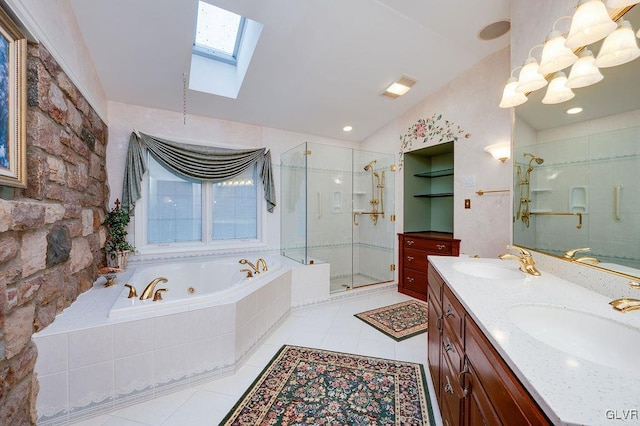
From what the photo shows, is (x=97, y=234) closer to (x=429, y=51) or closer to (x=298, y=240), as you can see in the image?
(x=298, y=240)

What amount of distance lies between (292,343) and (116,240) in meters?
1.99

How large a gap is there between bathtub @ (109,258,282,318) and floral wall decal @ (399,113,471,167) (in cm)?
243

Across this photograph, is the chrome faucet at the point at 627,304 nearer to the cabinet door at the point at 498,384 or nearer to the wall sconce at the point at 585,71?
Result: the cabinet door at the point at 498,384

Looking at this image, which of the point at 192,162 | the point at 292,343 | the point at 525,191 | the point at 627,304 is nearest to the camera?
the point at 627,304

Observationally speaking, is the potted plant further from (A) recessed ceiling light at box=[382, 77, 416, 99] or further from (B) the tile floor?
(A) recessed ceiling light at box=[382, 77, 416, 99]

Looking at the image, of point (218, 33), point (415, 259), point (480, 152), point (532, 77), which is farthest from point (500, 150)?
point (218, 33)

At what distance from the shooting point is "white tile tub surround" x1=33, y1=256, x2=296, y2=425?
4.49ft

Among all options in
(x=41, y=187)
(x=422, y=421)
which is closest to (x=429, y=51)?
(x=422, y=421)

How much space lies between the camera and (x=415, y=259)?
Answer: 11.0 feet

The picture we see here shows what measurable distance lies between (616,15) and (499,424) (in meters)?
1.62

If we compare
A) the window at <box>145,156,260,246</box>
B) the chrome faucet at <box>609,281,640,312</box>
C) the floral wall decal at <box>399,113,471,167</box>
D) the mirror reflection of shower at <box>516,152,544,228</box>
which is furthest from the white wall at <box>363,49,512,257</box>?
the window at <box>145,156,260,246</box>

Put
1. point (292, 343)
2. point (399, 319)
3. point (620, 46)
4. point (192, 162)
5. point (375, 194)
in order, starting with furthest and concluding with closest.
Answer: point (375, 194), point (192, 162), point (399, 319), point (292, 343), point (620, 46)

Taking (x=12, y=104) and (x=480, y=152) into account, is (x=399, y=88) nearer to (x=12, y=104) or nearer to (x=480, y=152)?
(x=480, y=152)

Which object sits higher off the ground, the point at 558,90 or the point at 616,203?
the point at 558,90
